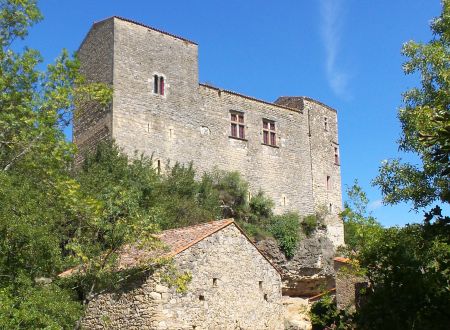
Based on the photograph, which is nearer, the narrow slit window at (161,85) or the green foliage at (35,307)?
the green foliage at (35,307)

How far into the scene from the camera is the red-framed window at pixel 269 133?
3309cm

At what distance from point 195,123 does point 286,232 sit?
6969 millimetres

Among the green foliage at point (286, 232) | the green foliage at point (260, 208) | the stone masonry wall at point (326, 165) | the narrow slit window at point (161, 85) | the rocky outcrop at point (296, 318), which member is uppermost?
the narrow slit window at point (161, 85)

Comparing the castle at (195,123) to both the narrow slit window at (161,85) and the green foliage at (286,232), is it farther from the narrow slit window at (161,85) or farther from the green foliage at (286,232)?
the green foliage at (286,232)

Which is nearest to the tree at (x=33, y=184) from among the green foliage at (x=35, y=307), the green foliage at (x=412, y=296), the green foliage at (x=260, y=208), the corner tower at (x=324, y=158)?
the green foliage at (x=35, y=307)

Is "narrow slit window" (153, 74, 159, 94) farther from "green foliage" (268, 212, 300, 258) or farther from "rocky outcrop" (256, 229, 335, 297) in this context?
"rocky outcrop" (256, 229, 335, 297)

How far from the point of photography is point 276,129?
33.5 metres

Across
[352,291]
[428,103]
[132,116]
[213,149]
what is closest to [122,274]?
[352,291]

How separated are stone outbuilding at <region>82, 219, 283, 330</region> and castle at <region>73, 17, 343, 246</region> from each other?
11215 mm

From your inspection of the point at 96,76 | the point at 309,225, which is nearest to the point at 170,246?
the point at 96,76

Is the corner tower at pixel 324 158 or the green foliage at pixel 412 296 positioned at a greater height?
the corner tower at pixel 324 158

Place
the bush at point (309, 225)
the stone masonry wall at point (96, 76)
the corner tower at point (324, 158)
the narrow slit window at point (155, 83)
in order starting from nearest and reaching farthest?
the stone masonry wall at point (96, 76)
the narrow slit window at point (155, 83)
the bush at point (309, 225)
the corner tower at point (324, 158)

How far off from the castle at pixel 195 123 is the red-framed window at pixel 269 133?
2.2 inches

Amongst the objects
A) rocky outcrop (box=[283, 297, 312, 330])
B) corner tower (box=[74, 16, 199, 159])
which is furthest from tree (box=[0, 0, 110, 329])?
corner tower (box=[74, 16, 199, 159])
